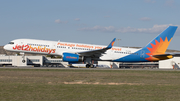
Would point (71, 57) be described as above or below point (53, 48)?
below

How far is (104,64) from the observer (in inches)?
2852

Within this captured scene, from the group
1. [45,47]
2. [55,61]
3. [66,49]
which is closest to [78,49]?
[66,49]

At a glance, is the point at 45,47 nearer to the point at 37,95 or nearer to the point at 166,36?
the point at 166,36

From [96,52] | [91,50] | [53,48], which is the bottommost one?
[96,52]

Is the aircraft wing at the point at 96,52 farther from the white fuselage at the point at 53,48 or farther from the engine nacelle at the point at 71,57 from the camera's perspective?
the white fuselage at the point at 53,48

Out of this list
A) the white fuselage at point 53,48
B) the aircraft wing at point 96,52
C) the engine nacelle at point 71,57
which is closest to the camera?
the engine nacelle at point 71,57

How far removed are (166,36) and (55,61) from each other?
6887 centimetres

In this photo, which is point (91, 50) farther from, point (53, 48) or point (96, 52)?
point (53, 48)

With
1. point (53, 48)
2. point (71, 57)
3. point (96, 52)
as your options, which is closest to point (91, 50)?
point (96, 52)

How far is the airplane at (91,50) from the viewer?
1644 inches

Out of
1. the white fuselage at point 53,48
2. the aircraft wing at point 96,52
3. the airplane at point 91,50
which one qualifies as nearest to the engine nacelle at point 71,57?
the airplane at point 91,50

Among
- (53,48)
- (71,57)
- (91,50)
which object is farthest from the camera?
(91,50)

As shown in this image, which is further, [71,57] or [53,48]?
[53,48]

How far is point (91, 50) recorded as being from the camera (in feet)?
143
